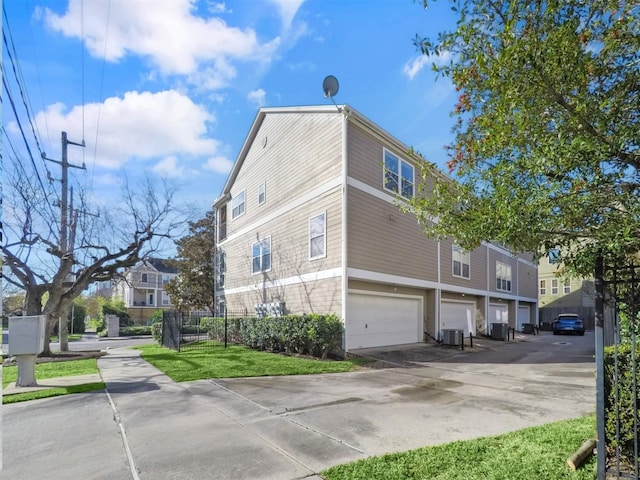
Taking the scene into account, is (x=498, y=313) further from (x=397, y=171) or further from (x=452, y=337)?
(x=397, y=171)

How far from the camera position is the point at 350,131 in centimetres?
1409

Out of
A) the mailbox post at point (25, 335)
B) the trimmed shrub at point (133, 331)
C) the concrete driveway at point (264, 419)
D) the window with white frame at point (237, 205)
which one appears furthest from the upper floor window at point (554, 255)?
the trimmed shrub at point (133, 331)

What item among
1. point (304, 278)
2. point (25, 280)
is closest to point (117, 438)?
point (304, 278)

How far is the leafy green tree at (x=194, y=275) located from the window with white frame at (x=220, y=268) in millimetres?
3176

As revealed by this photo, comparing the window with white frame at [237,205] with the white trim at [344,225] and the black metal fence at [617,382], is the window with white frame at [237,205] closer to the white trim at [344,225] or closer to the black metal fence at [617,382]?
the white trim at [344,225]

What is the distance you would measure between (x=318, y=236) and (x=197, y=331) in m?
11.6

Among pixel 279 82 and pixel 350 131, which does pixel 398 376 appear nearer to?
pixel 350 131

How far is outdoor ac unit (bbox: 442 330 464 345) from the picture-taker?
1709 cm

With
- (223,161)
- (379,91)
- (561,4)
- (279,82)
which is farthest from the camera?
(223,161)

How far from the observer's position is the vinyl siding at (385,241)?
13891mm

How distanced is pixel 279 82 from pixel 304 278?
23.7 ft

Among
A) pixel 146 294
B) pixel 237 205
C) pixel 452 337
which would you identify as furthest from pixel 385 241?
pixel 146 294

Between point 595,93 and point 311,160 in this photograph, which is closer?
point 595,93

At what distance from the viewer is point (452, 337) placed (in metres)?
17.1
